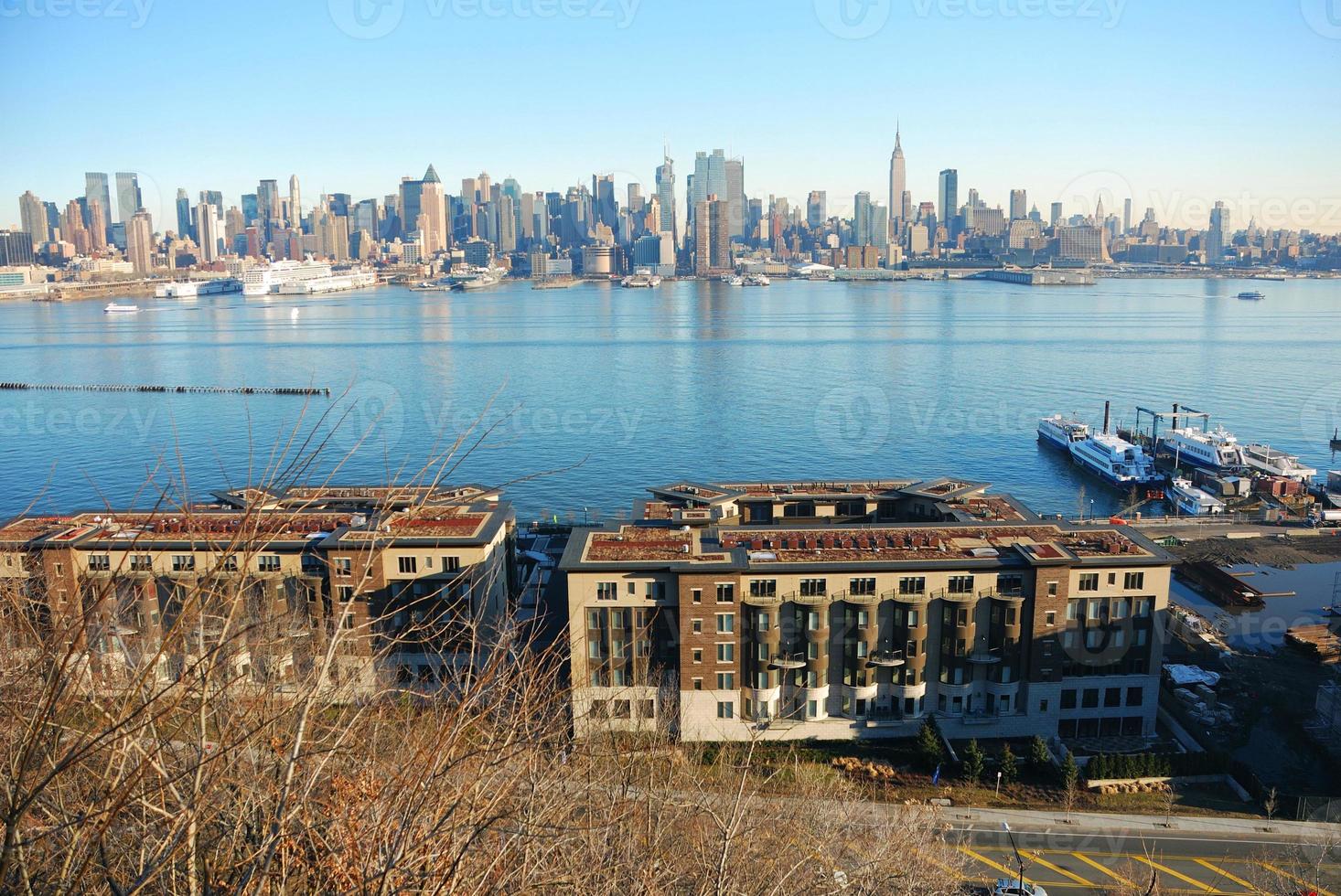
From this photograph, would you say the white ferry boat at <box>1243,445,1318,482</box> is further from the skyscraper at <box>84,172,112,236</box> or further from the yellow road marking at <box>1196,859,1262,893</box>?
the skyscraper at <box>84,172,112,236</box>

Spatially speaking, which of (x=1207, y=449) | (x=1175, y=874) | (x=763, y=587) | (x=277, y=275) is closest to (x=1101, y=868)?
(x=1175, y=874)

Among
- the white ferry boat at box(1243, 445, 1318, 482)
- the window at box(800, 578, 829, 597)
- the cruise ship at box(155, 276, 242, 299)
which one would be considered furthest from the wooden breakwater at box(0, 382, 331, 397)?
the cruise ship at box(155, 276, 242, 299)

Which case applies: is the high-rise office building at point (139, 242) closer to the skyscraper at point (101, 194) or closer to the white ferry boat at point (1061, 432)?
the skyscraper at point (101, 194)

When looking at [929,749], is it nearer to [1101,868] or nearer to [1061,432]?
[1101,868]

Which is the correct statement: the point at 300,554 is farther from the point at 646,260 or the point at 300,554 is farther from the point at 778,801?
the point at 646,260

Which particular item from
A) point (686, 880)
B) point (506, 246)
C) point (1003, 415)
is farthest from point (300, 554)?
point (506, 246)

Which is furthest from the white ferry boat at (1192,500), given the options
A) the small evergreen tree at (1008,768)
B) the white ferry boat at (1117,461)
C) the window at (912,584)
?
the small evergreen tree at (1008,768)
